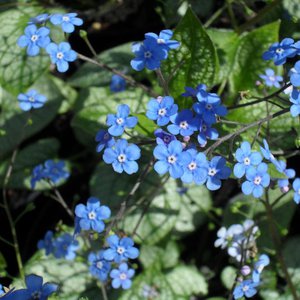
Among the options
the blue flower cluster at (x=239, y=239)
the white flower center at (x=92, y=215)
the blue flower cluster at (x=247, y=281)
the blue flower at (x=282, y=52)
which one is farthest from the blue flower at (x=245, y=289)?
the blue flower at (x=282, y=52)

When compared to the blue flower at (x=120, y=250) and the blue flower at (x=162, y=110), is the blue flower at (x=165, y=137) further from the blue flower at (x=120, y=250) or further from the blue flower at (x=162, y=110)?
the blue flower at (x=120, y=250)

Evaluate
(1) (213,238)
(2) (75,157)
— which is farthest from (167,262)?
(2) (75,157)

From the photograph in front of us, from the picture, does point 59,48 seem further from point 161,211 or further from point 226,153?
point 161,211

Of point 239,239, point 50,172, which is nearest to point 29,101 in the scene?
point 50,172

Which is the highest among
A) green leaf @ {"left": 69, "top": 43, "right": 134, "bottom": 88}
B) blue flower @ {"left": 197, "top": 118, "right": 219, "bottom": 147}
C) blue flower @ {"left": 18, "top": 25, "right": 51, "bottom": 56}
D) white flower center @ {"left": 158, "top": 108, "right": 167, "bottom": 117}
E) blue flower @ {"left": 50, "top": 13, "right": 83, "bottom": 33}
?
blue flower @ {"left": 50, "top": 13, "right": 83, "bottom": 33}

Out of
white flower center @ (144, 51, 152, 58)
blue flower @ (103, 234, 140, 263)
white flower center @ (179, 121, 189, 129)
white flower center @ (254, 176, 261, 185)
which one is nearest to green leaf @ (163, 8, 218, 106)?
white flower center @ (144, 51, 152, 58)

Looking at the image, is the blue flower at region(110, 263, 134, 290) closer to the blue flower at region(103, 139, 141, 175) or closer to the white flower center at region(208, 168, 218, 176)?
the blue flower at region(103, 139, 141, 175)
